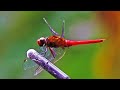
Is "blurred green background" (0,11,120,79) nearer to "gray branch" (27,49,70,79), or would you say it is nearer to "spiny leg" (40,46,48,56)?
"spiny leg" (40,46,48,56)

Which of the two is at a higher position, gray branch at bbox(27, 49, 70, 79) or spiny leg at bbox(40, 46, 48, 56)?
gray branch at bbox(27, 49, 70, 79)

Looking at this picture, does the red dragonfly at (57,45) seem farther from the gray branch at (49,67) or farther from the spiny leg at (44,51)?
the gray branch at (49,67)

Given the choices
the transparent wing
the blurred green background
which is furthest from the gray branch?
the blurred green background

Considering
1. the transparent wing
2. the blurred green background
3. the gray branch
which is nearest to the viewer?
the gray branch

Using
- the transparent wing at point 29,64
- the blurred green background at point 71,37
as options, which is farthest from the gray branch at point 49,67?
the blurred green background at point 71,37

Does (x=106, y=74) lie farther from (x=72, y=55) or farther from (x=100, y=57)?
(x=72, y=55)

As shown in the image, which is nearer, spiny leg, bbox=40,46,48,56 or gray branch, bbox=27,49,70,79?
gray branch, bbox=27,49,70,79

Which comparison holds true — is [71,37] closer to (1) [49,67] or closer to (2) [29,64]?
(2) [29,64]

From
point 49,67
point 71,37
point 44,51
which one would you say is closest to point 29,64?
point 44,51
